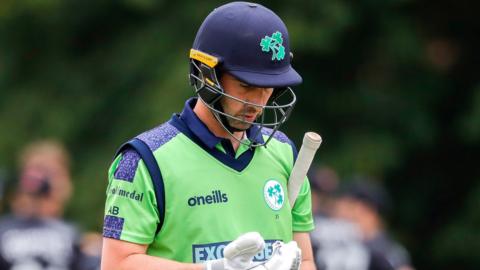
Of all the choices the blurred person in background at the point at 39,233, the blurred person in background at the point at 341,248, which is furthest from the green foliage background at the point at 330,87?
the blurred person in background at the point at 39,233

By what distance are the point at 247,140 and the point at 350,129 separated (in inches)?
377

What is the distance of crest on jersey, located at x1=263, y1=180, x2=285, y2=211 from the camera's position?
4.80 meters

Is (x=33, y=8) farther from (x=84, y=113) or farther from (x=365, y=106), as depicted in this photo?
(x=365, y=106)

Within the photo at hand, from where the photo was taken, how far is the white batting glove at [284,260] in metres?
4.48

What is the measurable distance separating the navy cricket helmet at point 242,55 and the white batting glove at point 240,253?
1.58ft

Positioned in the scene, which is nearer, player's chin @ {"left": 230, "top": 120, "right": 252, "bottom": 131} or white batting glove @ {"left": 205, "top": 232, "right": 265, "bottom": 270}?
white batting glove @ {"left": 205, "top": 232, "right": 265, "bottom": 270}

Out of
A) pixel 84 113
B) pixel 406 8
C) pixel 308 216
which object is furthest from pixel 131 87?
pixel 308 216

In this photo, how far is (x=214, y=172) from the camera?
15.5 feet

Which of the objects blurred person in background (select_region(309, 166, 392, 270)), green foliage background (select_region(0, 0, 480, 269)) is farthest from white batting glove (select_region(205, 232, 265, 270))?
green foliage background (select_region(0, 0, 480, 269))

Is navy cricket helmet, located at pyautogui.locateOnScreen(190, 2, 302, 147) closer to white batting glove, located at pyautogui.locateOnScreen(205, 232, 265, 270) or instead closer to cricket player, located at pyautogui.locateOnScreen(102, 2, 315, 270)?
cricket player, located at pyautogui.locateOnScreen(102, 2, 315, 270)

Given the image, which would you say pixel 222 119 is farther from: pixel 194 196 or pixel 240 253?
pixel 240 253

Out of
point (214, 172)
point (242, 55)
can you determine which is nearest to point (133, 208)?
point (214, 172)

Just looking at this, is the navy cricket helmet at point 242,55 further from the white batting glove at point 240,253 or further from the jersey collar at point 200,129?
the white batting glove at point 240,253

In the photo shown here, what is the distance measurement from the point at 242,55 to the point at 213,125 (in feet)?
1.00
